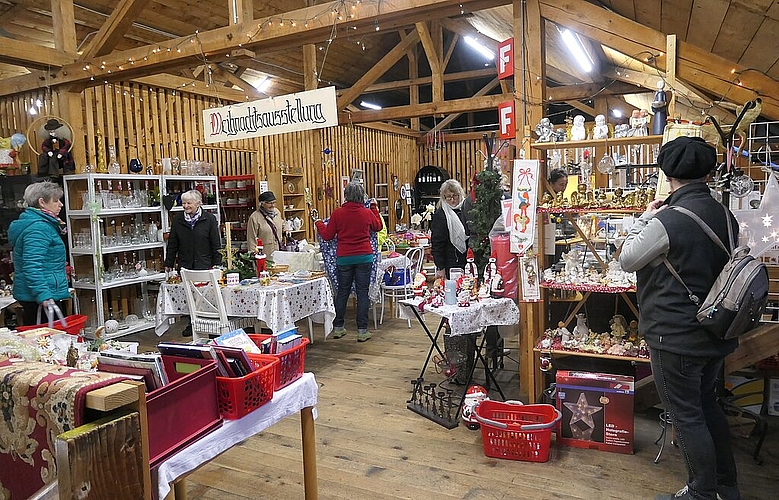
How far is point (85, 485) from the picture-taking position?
113cm

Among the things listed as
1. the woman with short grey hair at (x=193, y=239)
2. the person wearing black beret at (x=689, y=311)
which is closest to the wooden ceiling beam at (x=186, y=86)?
the woman with short grey hair at (x=193, y=239)

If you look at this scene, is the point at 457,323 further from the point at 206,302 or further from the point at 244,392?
the point at 206,302

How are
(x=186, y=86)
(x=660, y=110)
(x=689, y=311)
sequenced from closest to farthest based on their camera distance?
(x=689, y=311), (x=660, y=110), (x=186, y=86)

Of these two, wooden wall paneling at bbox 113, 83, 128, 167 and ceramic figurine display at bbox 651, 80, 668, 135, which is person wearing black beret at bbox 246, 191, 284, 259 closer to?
wooden wall paneling at bbox 113, 83, 128, 167

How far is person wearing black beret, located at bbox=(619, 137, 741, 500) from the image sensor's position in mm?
2395

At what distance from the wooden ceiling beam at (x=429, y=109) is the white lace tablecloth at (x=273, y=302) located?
5054 millimetres

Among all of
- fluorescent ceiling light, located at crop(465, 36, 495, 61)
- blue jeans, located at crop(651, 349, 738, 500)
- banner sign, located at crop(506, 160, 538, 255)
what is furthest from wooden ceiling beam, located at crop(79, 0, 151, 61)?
fluorescent ceiling light, located at crop(465, 36, 495, 61)

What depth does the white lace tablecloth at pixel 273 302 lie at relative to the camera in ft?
15.7

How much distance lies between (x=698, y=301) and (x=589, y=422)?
121cm

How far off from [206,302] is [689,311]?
3.78m

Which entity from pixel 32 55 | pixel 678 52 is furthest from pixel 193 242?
pixel 678 52

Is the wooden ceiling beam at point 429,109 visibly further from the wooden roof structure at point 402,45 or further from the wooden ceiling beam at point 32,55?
the wooden ceiling beam at point 32,55

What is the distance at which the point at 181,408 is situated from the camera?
173 centimetres

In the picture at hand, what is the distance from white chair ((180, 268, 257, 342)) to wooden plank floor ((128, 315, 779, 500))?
1.30 metres
